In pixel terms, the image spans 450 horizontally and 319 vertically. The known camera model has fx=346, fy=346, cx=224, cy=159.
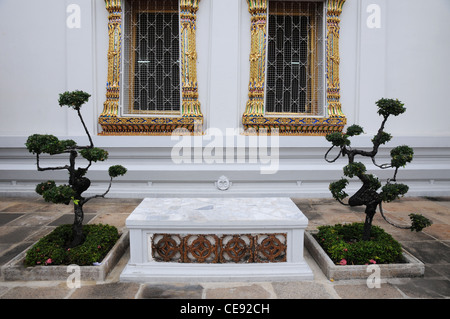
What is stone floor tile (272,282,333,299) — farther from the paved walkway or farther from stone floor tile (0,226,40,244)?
stone floor tile (0,226,40,244)

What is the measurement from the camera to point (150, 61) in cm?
634

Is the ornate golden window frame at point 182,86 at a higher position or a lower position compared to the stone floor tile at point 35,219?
higher

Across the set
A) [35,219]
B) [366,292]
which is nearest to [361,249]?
[366,292]

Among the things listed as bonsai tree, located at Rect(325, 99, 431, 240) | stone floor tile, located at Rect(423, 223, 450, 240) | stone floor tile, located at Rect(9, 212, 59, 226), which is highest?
bonsai tree, located at Rect(325, 99, 431, 240)

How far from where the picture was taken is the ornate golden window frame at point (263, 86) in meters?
6.16

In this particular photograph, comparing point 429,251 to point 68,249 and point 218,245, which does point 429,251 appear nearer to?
point 218,245

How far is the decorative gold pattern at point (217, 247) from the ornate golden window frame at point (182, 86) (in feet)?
10.2

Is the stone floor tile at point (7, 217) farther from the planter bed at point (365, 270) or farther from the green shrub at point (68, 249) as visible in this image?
the planter bed at point (365, 270)

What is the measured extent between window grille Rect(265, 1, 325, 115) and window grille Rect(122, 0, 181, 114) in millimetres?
1745

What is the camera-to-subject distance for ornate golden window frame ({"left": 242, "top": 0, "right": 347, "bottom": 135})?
20.2ft

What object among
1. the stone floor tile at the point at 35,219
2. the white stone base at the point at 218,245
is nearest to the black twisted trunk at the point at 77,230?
the white stone base at the point at 218,245

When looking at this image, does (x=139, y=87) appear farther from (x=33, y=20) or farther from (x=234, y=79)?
(x=33, y=20)

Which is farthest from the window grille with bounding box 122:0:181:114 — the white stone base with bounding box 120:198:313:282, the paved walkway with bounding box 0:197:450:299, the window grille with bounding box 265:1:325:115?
the white stone base with bounding box 120:198:313:282

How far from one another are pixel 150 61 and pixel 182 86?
2.62ft
